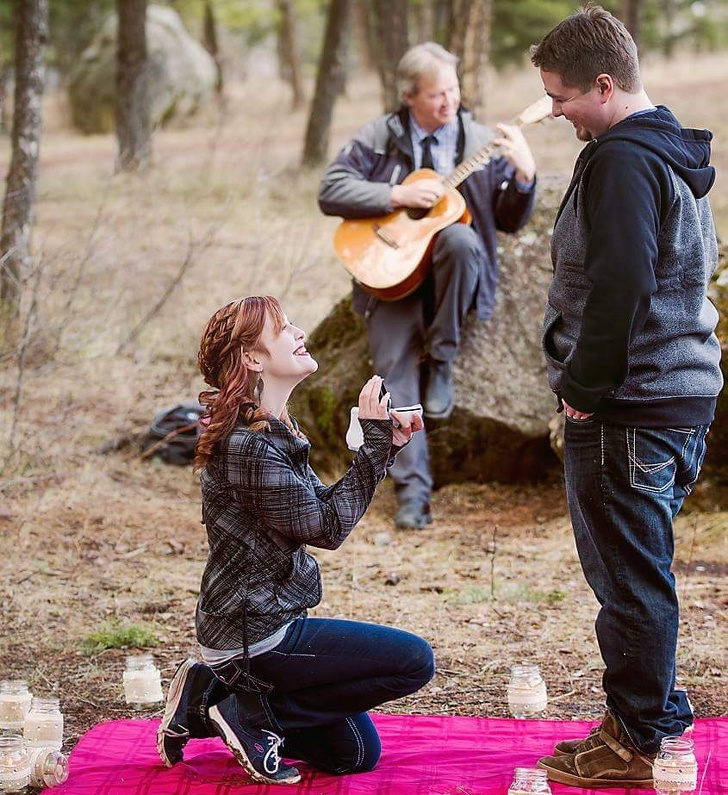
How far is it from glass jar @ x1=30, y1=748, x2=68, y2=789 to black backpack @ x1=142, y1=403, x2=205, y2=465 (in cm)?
376

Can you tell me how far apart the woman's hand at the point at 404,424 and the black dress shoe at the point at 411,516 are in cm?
299

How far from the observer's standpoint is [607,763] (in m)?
3.25

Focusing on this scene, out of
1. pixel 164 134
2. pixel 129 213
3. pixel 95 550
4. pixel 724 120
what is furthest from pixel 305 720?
pixel 164 134

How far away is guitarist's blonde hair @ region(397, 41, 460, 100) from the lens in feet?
19.6

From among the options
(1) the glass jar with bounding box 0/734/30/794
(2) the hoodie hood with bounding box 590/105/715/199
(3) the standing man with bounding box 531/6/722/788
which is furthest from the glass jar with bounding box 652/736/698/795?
(1) the glass jar with bounding box 0/734/30/794

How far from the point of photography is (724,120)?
18797 mm

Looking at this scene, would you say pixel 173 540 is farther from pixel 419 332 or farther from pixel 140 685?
pixel 140 685

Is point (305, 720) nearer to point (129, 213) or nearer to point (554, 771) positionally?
point (554, 771)

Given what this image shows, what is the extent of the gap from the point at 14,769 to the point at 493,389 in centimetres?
384

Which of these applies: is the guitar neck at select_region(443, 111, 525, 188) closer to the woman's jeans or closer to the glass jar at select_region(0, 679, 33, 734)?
the woman's jeans

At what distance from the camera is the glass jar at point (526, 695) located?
3961mm

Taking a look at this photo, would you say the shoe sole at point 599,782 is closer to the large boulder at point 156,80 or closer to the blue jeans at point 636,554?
the blue jeans at point 636,554

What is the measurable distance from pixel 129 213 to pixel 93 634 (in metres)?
7.30

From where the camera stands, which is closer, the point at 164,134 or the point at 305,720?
the point at 305,720
